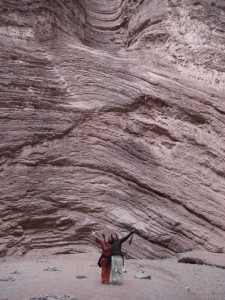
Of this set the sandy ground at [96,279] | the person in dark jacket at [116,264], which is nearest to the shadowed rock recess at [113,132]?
the sandy ground at [96,279]

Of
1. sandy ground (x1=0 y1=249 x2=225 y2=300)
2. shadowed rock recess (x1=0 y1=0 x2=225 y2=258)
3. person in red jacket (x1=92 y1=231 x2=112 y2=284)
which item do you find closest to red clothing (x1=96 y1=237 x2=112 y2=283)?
person in red jacket (x1=92 y1=231 x2=112 y2=284)

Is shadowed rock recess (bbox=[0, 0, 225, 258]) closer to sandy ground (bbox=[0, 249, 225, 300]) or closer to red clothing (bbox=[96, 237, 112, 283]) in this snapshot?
sandy ground (bbox=[0, 249, 225, 300])

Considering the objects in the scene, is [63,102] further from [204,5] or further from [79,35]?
[204,5]

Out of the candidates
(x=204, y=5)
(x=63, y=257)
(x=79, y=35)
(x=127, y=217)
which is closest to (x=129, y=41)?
(x=79, y=35)

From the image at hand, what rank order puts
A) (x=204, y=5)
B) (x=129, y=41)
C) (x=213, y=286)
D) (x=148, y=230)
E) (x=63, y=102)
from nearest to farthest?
(x=213, y=286), (x=148, y=230), (x=63, y=102), (x=204, y=5), (x=129, y=41)

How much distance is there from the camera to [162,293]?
748cm

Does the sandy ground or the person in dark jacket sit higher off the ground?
the person in dark jacket

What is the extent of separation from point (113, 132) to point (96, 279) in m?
6.02

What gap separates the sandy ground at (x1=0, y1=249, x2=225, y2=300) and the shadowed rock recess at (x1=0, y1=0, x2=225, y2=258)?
81cm

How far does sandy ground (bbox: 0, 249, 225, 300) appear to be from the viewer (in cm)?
714

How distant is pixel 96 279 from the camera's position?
832cm

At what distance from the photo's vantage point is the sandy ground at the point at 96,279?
7.14 m

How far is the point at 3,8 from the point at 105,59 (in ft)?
12.9

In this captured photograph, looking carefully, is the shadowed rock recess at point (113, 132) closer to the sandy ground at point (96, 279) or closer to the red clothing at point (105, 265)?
the sandy ground at point (96, 279)
